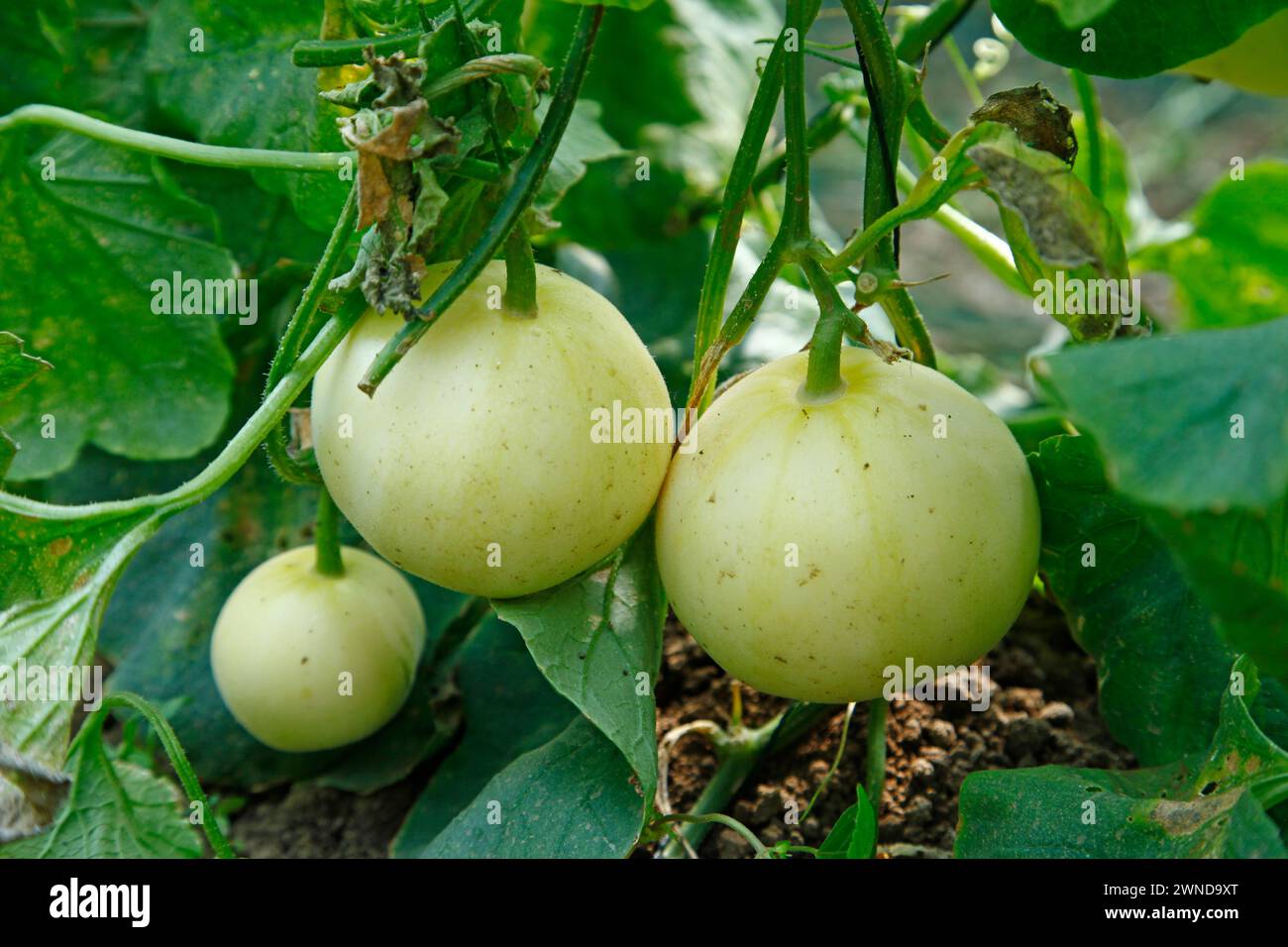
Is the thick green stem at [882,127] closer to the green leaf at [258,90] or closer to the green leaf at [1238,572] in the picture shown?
the green leaf at [1238,572]

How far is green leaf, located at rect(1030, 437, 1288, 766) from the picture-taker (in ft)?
3.35

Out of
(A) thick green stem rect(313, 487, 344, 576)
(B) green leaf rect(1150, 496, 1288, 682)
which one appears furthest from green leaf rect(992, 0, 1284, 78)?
(A) thick green stem rect(313, 487, 344, 576)

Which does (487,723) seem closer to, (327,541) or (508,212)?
(327,541)

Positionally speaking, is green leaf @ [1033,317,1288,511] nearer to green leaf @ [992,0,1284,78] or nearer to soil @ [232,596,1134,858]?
green leaf @ [992,0,1284,78]

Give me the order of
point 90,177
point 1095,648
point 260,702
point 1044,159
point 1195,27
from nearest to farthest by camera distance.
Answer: point 1044,159 < point 1195,27 < point 1095,648 < point 260,702 < point 90,177

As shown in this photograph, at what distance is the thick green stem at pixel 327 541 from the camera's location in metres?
1.21

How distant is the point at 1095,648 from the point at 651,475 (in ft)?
1.44

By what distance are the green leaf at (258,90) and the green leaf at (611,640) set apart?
1.46 feet

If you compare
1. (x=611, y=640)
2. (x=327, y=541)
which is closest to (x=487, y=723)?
(x=327, y=541)

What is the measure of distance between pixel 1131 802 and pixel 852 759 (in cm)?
34

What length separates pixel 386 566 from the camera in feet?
4.29

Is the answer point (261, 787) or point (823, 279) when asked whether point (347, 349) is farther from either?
point (261, 787)

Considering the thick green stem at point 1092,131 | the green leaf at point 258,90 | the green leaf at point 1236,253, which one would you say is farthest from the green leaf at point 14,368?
the green leaf at point 1236,253

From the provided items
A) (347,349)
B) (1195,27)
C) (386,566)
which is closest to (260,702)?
(386,566)
